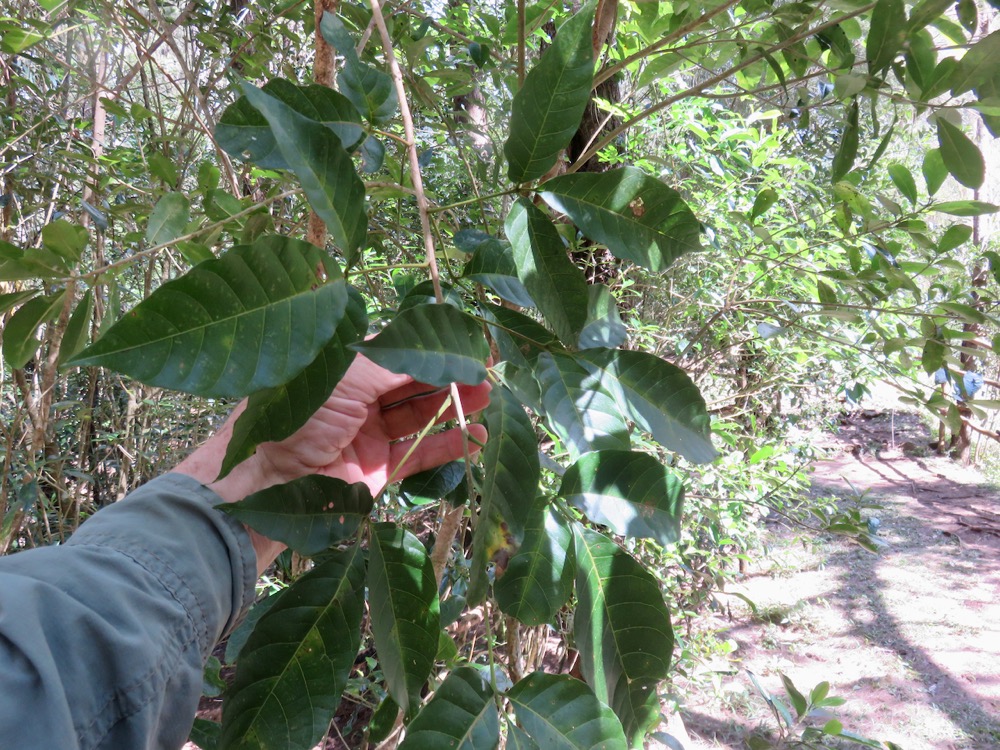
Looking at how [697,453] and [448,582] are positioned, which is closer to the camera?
[697,453]

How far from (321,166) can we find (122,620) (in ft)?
1.19

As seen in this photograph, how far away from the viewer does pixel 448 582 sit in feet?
4.54

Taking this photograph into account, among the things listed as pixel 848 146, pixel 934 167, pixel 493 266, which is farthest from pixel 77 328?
pixel 934 167

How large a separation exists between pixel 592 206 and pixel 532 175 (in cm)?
5

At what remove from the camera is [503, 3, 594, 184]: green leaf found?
43cm

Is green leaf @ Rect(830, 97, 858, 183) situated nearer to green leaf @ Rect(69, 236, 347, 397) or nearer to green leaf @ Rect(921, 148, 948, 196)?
green leaf @ Rect(921, 148, 948, 196)

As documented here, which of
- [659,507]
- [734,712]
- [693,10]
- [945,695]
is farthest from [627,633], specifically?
[945,695]

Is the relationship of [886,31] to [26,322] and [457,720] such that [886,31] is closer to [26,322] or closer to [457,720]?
[457,720]

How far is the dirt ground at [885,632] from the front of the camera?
2.75 m

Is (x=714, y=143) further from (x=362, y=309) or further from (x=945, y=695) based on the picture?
(x=945, y=695)

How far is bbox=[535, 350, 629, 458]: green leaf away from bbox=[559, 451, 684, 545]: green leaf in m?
0.01

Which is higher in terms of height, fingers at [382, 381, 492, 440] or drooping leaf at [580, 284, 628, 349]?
drooping leaf at [580, 284, 628, 349]

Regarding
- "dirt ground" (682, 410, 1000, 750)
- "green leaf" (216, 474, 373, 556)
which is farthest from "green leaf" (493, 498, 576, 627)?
"dirt ground" (682, 410, 1000, 750)

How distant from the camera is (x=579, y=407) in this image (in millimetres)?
473
